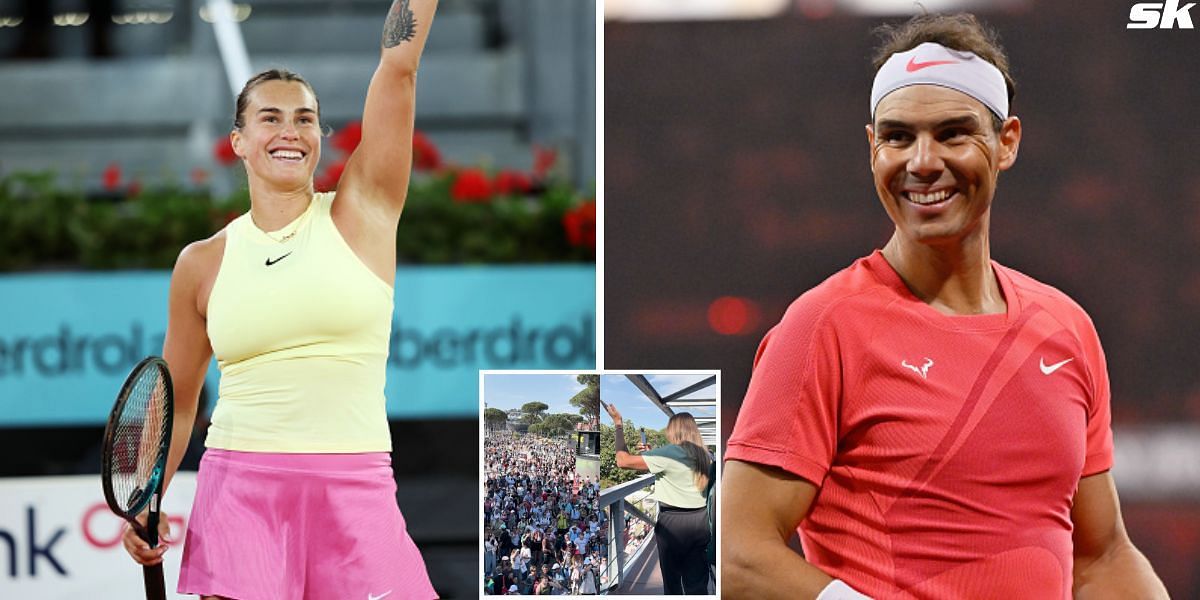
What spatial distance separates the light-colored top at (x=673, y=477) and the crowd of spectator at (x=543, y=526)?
0.16 m

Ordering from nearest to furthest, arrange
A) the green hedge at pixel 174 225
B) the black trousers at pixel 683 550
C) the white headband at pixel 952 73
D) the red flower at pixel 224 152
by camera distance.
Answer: the white headband at pixel 952 73, the black trousers at pixel 683 550, the red flower at pixel 224 152, the green hedge at pixel 174 225

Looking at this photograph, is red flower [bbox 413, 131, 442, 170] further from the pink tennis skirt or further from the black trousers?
the black trousers

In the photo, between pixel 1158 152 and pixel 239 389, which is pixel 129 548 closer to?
pixel 239 389

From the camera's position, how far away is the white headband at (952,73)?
3.44m

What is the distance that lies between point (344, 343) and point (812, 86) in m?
1.41

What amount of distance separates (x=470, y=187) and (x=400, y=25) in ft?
1.95

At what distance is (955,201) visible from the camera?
344 cm

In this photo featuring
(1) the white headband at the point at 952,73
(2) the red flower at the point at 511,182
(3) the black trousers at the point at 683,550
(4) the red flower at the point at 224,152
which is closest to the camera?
(1) the white headband at the point at 952,73

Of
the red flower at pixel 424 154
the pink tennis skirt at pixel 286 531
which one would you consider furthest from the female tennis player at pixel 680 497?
the red flower at pixel 424 154

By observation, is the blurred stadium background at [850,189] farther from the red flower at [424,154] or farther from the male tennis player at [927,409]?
the red flower at [424,154]

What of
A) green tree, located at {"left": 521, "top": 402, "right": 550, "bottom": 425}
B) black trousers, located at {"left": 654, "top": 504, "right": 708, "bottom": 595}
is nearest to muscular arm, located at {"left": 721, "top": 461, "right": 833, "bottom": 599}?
black trousers, located at {"left": 654, "top": 504, "right": 708, "bottom": 595}

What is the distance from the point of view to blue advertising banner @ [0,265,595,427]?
3.95m

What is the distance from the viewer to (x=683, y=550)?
3.73 meters

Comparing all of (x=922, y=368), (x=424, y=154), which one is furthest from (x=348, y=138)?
(x=922, y=368)
